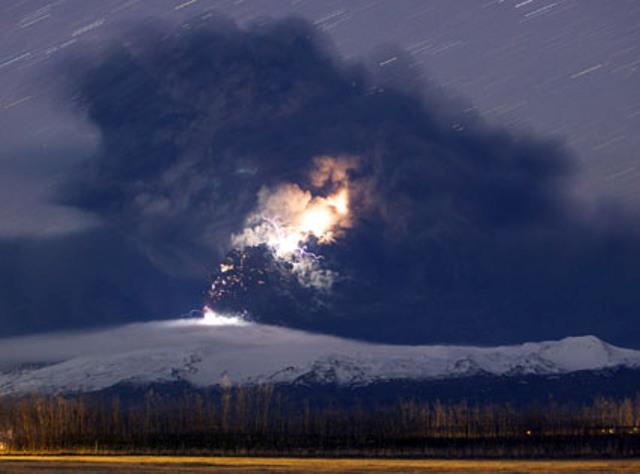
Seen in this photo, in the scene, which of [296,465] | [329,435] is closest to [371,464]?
[296,465]

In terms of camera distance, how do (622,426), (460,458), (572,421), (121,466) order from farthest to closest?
(572,421) < (622,426) < (460,458) < (121,466)

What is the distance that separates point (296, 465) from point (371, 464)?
5.66m

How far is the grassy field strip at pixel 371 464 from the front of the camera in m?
81.9

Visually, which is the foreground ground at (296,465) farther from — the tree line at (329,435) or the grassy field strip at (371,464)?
the tree line at (329,435)

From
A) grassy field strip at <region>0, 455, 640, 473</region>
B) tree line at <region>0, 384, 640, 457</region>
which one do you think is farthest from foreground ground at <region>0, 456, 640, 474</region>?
tree line at <region>0, 384, 640, 457</region>

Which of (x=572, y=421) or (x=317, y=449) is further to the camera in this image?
(x=572, y=421)

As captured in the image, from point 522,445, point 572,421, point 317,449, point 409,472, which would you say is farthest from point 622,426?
point 409,472

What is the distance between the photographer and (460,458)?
321ft

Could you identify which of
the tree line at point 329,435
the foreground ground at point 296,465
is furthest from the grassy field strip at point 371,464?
the tree line at point 329,435

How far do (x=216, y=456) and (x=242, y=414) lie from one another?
7059 centimetres

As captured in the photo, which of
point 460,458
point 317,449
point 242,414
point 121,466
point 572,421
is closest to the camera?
point 121,466

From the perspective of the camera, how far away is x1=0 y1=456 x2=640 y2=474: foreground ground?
8112cm

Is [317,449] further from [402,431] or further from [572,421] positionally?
[572,421]

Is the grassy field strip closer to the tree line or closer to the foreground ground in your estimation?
the foreground ground
